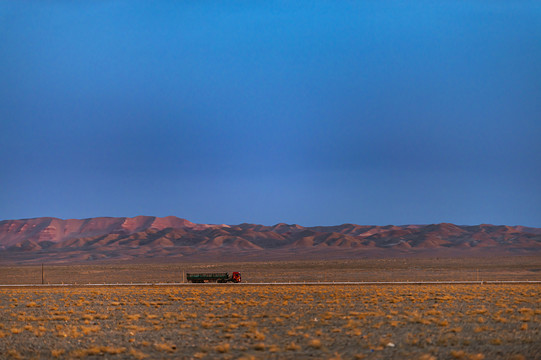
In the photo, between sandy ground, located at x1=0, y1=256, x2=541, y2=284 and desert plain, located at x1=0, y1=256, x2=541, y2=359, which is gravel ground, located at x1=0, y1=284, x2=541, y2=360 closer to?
desert plain, located at x1=0, y1=256, x2=541, y2=359

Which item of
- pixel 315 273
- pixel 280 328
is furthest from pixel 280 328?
pixel 315 273

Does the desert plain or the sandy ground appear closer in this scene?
the desert plain

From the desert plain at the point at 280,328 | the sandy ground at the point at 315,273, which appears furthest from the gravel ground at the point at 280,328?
the sandy ground at the point at 315,273

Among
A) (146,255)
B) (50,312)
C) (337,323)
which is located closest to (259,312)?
(337,323)

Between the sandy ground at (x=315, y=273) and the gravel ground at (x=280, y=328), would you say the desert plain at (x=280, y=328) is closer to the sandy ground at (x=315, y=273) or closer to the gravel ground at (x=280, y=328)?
the gravel ground at (x=280, y=328)

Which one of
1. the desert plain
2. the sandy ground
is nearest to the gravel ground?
the desert plain

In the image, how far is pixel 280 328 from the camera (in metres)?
23.0

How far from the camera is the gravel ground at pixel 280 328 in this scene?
59.5 feet

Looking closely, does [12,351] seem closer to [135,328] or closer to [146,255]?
[135,328]

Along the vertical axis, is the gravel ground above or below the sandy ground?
above

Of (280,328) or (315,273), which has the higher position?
(280,328)

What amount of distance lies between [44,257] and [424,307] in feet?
519

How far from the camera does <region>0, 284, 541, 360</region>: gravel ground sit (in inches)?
714

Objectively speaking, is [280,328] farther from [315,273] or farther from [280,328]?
[315,273]
